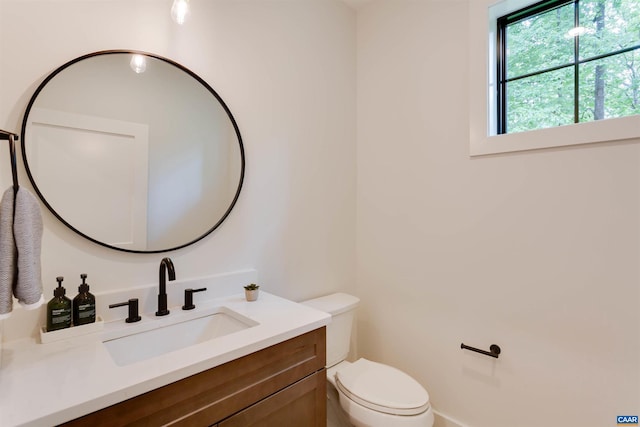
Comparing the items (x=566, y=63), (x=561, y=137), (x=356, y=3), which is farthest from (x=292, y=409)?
(x=356, y=3)

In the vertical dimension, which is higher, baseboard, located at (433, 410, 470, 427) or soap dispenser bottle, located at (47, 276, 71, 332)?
soap dispenser bottle, located at (47, 276, 71, 332)

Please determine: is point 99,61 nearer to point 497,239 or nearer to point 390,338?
point 497,239

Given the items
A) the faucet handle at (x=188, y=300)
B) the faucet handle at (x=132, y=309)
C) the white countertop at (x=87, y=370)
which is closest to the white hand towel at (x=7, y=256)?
the white countertop at (x=87, y=370)

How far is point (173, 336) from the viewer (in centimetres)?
121

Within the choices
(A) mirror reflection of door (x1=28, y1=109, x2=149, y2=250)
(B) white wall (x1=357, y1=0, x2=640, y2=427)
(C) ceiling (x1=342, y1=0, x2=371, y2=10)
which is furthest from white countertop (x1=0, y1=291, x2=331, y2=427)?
(C) ceiling (x1=342, y1=0, x2=371, y2=10)

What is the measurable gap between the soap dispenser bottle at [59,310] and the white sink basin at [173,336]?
145mm

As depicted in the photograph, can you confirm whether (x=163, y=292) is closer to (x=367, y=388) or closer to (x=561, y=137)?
(x=367, y=388)

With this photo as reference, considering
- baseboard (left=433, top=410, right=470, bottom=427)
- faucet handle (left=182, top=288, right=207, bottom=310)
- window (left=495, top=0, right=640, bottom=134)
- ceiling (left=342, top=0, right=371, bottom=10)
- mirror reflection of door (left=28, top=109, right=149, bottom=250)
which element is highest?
ceiling (left=342, top=0, right=371, bottom=10)

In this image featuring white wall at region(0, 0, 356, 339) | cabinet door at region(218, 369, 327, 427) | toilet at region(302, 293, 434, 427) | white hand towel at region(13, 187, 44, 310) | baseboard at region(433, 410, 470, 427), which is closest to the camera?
white hand towel at region(13, 187, 44, 310)

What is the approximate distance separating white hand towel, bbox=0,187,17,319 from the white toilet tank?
1248 mm

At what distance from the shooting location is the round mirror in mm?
1093

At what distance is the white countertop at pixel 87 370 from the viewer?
68 cm

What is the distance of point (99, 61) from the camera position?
3.83 ft

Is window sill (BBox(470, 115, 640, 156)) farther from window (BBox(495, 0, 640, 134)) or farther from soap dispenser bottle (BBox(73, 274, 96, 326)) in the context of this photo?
soap dispenser bottle (BBox(73, 274, 96, 326))
